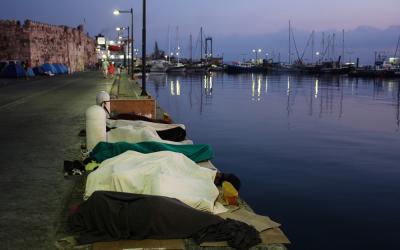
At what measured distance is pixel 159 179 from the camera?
7266 mm

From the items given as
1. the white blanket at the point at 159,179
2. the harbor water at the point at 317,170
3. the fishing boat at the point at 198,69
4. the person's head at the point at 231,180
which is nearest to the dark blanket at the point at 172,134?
the harbor water at the point at 317,170

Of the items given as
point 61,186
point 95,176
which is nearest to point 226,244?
point 95,176

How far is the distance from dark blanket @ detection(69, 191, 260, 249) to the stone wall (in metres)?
71.3

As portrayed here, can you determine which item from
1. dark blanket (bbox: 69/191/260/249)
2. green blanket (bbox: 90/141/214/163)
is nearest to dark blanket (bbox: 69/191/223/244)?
dark blanket (bbox: 69/191/260/249)

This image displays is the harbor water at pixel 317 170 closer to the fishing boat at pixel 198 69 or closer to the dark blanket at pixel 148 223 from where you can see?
the dark blanket at pixel 148 223

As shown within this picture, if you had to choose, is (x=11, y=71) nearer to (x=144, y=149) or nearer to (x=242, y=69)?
(x=144, y=149)

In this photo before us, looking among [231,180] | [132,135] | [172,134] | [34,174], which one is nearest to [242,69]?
[172,134]

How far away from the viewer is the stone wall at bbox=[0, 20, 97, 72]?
7262cm

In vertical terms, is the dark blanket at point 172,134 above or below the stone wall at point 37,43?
below

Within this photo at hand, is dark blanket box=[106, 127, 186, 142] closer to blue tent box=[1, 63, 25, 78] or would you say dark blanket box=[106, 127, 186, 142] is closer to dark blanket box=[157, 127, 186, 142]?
dark blanket box=[157, 127, 186, 142]

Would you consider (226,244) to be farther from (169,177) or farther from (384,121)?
(384,121)

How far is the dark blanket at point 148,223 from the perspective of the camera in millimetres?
6195

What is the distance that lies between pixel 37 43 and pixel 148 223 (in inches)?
3058

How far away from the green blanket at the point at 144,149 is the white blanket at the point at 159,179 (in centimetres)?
132
